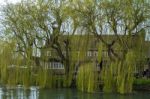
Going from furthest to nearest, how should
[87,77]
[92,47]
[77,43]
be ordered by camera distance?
[77,43]
[92,47]
[87,77]

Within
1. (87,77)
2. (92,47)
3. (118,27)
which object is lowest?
(87,77)

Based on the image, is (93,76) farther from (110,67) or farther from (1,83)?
(1,83)

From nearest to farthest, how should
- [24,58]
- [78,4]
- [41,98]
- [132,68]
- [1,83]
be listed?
[41,98]
[132,68]
[78,4]
[24,58]
[1,83]

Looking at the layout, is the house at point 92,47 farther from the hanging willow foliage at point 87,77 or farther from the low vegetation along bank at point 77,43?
the hanging willow foliage at point 87,77

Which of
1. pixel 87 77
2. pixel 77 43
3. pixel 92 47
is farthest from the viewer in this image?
pixel 77 43

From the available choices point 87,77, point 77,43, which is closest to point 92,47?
point 77,43

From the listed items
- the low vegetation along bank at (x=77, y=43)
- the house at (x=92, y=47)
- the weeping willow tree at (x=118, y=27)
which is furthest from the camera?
the house at (x=92, y=47)

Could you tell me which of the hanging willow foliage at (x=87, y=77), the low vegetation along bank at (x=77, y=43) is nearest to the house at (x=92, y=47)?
the low vegetation along bank at (x=77, y=43)

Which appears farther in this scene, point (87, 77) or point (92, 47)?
point (92, 47)

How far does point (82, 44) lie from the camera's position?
37.0 metres

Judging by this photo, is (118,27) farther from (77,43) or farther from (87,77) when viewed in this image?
(87,77)

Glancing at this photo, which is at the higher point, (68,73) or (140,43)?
(140,43)

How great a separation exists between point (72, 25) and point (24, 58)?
5694 mm

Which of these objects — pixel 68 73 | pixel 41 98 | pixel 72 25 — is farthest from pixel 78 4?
pixel 41 98
